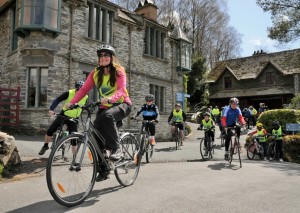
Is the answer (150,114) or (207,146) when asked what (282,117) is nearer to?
(207,146)

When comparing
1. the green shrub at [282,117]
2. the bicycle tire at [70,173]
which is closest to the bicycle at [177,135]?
the green shrub at [282,117]

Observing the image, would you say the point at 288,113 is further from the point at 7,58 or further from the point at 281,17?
the point at 7,58

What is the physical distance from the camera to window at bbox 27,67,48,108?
14672 mm

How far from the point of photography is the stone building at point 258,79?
1431 inches

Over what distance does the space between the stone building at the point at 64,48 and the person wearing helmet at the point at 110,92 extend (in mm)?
10456

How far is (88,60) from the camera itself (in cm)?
1631

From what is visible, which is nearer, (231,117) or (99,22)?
(231,117)

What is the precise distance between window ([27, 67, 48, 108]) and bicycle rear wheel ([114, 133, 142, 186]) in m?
10.3

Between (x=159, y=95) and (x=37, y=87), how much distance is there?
9054 mm

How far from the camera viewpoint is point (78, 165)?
4.12 meters

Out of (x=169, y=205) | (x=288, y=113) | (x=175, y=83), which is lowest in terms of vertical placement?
(x=169, y=205)

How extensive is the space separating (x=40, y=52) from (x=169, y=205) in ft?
40.5

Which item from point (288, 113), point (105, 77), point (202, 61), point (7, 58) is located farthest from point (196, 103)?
point (105, 77)

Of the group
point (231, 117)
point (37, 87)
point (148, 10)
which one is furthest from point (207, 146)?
point (148, 10)
